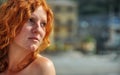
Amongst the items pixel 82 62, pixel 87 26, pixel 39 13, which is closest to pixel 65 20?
pixel 87 26

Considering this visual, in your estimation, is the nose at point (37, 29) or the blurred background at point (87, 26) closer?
the nose at point (37, 29)

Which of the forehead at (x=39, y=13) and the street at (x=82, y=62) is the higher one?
the forehead at (x=39, y=13)

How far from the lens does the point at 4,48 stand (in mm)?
1542

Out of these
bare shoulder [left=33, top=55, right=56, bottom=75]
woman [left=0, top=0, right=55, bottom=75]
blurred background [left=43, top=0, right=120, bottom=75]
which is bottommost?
blurred background [left=43, top=0, right=120, bottom=75]

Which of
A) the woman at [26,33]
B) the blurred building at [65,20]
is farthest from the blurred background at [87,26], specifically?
the woman at [26,33]

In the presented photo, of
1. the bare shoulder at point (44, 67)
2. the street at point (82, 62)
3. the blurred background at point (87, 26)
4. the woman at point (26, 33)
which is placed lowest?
the blurred background at point (87, 26)

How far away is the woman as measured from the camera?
4.63 feet

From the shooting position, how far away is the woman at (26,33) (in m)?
1.41

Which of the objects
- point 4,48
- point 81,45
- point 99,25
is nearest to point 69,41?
point 81,45

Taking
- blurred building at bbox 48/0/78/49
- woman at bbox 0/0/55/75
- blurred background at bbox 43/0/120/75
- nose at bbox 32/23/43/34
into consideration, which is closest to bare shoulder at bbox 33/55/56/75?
woman at bbox 0/0/55/75

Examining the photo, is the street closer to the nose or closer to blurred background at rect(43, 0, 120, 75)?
blurred background at rect(43, 0, 120, 75)

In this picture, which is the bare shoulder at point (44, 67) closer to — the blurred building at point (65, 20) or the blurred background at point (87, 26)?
the blurred background at point (87, 26)

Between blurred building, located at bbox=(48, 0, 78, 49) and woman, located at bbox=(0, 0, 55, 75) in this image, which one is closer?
woman, located at bbox=(0, 0, 55, 75)

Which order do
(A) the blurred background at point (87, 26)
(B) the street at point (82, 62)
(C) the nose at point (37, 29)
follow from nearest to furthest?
(C) the nose at point (37, 29), (B) the street at point (82, 62), (A) the blurred background at point (87, 26)
